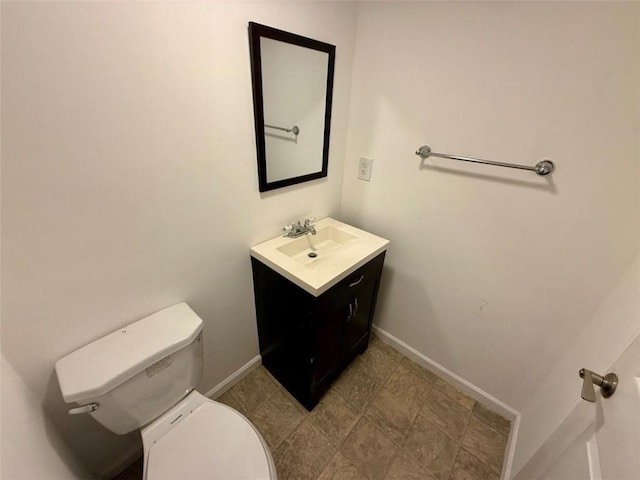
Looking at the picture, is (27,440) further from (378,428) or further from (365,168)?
(365,168)

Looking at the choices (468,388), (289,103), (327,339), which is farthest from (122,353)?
(468,388)

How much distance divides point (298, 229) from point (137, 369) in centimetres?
86

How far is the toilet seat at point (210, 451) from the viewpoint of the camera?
0.85 metres

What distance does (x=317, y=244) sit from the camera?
1521 millimetres

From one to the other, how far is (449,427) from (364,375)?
494mm

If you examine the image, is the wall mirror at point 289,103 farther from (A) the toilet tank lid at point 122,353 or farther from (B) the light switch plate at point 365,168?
(A) the toilet tank lid at point 122,353

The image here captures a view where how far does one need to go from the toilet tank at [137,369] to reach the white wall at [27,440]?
0.09 metres

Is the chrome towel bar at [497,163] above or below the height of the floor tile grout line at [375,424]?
above

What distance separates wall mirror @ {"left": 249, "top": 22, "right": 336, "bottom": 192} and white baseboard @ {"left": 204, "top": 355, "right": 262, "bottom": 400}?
1.05 metres

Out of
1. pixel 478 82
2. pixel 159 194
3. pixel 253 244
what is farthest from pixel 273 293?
pixel 478 82

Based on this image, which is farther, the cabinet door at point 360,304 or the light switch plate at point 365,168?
the light switch plate at point 365,168

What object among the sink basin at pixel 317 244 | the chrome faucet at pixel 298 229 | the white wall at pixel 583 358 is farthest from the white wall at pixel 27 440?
the white wall at pixel 583 358

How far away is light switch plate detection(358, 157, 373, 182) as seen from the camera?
58.2 inches

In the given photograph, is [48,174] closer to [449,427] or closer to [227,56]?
[227,56]
